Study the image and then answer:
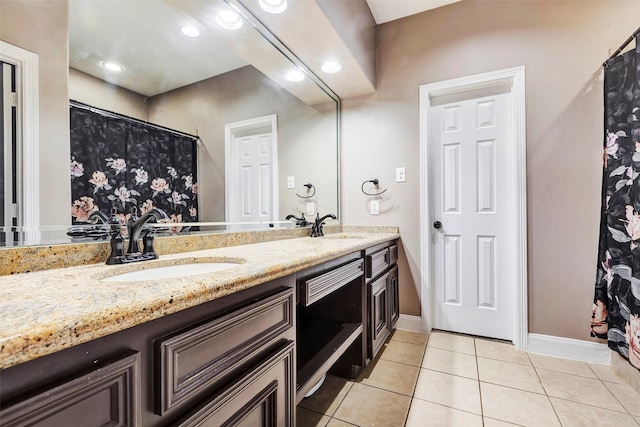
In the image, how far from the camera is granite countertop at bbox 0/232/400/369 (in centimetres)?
38

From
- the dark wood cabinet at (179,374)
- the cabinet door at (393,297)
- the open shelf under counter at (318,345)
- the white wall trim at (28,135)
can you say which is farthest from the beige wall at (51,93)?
the cabinet door at (393,297)

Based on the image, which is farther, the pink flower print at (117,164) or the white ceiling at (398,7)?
the white ceiling at (398,7)

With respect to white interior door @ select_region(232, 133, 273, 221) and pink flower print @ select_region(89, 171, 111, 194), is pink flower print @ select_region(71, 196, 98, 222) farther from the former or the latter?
white interior door @ select_region(232, 133, 273, 221)

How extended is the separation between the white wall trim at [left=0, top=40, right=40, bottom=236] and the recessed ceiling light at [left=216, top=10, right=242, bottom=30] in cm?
84

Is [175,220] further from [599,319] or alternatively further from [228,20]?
[599,319]

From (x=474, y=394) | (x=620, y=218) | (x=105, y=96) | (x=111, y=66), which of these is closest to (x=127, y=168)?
(x=105, y=96)

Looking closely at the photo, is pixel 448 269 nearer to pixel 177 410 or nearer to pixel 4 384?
pixel 177 410

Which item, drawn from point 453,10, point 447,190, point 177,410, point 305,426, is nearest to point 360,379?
point 305,426

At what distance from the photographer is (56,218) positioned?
34.3 inches

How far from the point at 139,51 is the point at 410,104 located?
74.5 inches

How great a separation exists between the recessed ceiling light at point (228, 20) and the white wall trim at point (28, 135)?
2.77 ft

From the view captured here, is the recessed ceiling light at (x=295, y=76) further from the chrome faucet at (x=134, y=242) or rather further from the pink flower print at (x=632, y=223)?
the pink flower print at (x=632, y=223)

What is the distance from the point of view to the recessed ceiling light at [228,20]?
141 cm

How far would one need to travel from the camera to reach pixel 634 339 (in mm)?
1458
